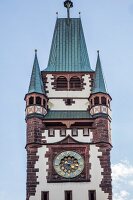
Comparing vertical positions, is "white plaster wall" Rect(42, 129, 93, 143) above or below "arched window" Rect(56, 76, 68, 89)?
below

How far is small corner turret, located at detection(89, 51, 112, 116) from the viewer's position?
148ft

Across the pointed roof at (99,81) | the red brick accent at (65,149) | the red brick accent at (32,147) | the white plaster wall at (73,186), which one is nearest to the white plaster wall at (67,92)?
the pointed roof at (99,81)

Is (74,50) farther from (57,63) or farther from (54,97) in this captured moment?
(54,97)

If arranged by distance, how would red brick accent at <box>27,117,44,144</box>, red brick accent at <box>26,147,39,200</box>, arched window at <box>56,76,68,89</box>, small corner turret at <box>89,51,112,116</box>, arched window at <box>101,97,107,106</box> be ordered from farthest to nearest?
arched window at <box>56,76,68,89</box> < arched window at <box>101,97,107,106</box> < small corner turret at <box>89,51,112,116</box> < red brick accent at <box>27,117,44,144</box> < red brick accent at <box>26,147,39,200</box>

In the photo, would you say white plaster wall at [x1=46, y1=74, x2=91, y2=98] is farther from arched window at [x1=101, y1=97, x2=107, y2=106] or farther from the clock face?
the clock face

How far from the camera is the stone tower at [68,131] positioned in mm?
42062

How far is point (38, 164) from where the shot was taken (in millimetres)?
42812

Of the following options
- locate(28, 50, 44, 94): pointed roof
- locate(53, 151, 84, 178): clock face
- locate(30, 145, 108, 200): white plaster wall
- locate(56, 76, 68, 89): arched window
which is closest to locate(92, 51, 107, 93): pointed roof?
locate(56, 76, 68, 89): arched window

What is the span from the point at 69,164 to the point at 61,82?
7087mm

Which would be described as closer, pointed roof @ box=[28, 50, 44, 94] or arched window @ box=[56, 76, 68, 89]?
pointed roof @ box=[28, 50, 44, 94]

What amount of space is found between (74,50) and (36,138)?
9.23m

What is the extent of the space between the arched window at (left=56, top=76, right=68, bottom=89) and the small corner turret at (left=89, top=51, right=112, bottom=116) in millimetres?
2166

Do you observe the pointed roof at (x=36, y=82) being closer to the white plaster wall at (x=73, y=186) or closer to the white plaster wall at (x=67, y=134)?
the white plaster wall at (x=67, y=134)

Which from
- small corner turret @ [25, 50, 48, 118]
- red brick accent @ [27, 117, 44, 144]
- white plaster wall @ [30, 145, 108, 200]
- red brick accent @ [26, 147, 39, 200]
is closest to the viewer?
white plaster wall @ [30, 145, 108, 200]
